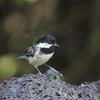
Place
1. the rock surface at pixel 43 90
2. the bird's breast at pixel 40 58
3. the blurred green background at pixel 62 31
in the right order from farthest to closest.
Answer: the blurred green background at pixel 62 31 < the bird's breast at pixel 40 58 < the rock surface at pixel 43 90

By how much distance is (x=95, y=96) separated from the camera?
6.81 ft

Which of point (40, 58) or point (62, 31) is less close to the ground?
point (62, 31)

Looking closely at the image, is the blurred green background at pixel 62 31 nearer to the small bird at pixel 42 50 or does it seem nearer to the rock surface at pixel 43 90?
the small bird at pixel 42 50

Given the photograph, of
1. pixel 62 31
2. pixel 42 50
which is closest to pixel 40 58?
pixel 42 50

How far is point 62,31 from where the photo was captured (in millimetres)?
4402

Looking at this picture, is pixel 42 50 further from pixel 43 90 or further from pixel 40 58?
pixel 43 90

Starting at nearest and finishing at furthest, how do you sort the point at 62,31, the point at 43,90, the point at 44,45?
the point at 43,90 → the point at 44,45 → the point at 62,31

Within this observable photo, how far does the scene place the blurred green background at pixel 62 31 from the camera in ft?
14.4

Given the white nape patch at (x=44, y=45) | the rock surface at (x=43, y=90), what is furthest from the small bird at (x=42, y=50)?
the rock surface at (x=43, y=90)

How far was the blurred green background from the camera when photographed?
4.38 m

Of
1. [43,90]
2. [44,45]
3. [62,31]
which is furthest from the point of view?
[62,31]

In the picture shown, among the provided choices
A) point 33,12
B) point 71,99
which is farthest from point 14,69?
point 71,99

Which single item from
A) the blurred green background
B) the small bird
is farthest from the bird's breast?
the blurred green background

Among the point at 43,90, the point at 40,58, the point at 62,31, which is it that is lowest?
the point at 43,90
